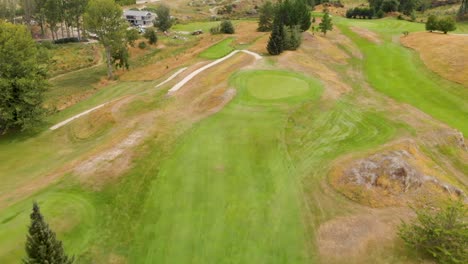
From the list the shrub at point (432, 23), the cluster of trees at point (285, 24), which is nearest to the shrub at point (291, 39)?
the cluster of trees at point (285, 24)

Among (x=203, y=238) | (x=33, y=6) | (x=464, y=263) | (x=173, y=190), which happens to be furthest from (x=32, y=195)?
(x=33, y=6)

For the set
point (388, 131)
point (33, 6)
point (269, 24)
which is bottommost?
point (388, 131)

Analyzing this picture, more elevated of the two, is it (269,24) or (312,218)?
(269,24)

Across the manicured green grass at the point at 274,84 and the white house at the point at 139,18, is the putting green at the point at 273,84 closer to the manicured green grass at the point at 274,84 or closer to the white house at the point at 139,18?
the manicured green grass at the point at 274,84

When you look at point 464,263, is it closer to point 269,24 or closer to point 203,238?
point 203,238

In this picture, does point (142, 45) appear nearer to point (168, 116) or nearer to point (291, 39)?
point (291, 39)

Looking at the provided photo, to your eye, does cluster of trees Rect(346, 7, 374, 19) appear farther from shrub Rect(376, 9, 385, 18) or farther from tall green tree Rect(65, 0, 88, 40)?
tall green tree Rect(65, 0, 88, 40)
